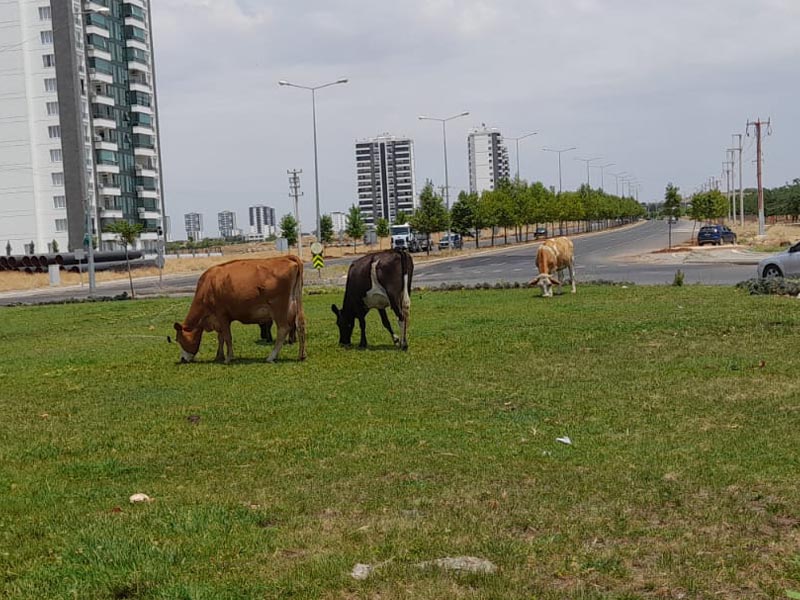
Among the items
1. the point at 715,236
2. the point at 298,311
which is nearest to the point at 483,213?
the point at 715,236

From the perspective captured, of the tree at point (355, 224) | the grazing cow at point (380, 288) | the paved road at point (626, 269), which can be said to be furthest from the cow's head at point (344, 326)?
the tree at point (355, 224)

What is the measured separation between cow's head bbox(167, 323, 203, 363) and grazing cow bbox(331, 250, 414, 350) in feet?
8.88

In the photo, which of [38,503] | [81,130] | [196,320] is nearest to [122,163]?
[81,130]

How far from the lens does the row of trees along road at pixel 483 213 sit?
8512 cm

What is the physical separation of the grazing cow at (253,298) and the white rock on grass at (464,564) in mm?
10877

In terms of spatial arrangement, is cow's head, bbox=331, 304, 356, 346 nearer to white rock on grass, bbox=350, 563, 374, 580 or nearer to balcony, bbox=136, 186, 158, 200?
white rock on grass, bbox=350, 563, 374, 580

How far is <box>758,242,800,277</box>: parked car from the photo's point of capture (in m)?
30.2

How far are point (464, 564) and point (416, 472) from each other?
2490 mm

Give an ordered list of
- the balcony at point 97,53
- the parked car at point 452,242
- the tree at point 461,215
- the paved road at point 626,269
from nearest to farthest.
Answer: the paved road at point 626,269 → the tree at point 461,215 → the parked car at point 452,242 → the balcony at point 97,53

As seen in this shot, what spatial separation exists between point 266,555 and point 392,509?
1.34 metres

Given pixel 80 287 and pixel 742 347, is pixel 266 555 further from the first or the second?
pixel 80 287

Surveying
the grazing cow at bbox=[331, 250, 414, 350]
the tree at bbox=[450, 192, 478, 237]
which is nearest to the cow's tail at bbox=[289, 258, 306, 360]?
the grazing cow at bbox=[331, 250, 414, 350]

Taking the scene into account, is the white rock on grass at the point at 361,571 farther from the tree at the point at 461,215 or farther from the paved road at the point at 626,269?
the tree at the point at 461,215

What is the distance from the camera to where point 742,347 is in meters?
15.5
